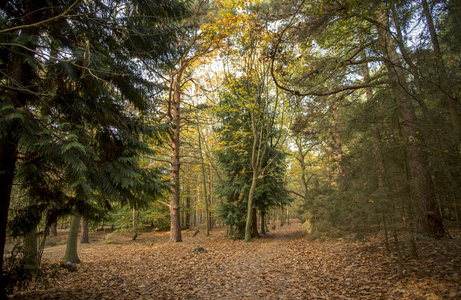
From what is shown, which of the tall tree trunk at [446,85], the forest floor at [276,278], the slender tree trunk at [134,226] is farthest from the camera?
the slender tree trunk at [134,226]

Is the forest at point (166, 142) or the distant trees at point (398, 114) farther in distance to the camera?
the distant trees at point (398, 114)

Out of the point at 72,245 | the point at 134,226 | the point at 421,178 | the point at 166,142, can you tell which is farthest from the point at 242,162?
the point at 134,226

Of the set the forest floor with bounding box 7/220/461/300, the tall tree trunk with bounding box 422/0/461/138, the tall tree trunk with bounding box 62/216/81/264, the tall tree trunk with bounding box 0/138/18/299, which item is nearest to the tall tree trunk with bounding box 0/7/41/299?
the tall tree trunk with bounding box 0/138/18/299

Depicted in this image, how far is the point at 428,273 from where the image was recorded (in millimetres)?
4629

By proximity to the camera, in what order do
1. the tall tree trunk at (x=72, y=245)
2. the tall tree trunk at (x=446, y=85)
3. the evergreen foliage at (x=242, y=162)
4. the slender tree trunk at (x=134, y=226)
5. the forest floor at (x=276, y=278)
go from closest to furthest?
the tall tree trunk at (x=446, y=85) < the forest floor at (x=276, y=278) < the tall tree trunk at (x=72, y=245) < the evergreen foliage at (x=242, y=162) < the slender tree trunk at (x=134, y=226)

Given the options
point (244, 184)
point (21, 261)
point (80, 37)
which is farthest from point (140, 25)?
point (244, 184)

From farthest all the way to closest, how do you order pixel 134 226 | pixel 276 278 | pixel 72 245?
pixel 134 226 → pixel 72 245 → pixel 276 278

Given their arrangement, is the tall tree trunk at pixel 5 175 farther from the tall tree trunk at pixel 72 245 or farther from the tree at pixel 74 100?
the tall tree trunk at pixel 72 245

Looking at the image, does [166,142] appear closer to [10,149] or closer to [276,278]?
[10,149]

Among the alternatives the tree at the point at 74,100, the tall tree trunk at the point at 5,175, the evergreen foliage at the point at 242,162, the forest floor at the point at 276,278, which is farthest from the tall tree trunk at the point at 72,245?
the evergreen foliage at the point at 242,162

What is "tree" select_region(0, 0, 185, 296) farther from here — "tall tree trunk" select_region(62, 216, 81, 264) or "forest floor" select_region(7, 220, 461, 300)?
"tall tree trunk" select_region(62, 216, 81, 264)

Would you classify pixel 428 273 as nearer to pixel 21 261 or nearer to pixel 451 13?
pixel 451 13

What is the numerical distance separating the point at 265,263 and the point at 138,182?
524 centimetres

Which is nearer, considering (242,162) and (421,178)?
(421,178)
